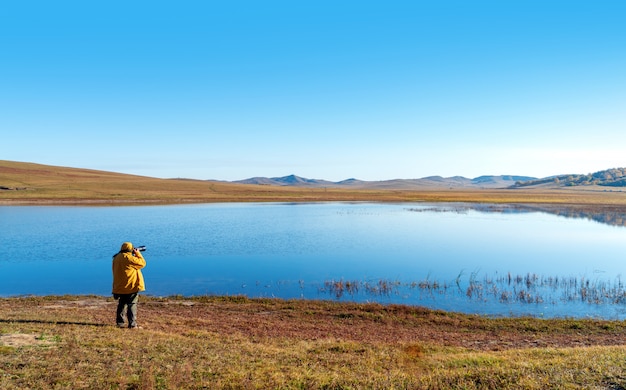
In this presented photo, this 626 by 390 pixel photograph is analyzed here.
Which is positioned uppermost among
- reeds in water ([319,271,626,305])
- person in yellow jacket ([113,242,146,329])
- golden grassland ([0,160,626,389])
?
person in yellow jacket ([113,242,146,329])

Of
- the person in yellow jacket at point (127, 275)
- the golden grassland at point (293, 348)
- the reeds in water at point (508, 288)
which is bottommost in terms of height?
the reeds in water at point (508, 288)

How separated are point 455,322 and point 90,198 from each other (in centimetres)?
9041

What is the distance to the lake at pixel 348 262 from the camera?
20.5 metres

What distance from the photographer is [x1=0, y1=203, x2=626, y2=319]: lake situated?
A: 20531 millimetres

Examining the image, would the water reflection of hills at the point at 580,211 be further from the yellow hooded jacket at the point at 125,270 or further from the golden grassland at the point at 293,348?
the yellow hooded jacket at the point at 125,270

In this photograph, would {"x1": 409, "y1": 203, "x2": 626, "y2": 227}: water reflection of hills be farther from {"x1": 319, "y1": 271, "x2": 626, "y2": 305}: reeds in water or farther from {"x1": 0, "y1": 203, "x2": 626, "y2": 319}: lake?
{"x1": 319, "y1": 271, "x2": 626, "y2": 305}: reeds in water

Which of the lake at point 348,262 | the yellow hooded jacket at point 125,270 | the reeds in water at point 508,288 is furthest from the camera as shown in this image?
the lake at point 348,262

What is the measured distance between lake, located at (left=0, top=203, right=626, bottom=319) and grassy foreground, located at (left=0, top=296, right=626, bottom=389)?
3.99 metres

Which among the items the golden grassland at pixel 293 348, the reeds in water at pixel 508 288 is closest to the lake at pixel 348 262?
the reeds in water at pixel 508 288

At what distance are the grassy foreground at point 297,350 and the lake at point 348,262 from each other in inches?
157

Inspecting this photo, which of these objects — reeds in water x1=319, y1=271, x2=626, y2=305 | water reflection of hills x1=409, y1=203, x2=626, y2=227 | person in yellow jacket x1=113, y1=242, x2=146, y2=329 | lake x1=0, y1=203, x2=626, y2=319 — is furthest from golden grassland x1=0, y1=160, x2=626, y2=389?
water reflection of hills x1=409, y1=203, x2=626, y2=227

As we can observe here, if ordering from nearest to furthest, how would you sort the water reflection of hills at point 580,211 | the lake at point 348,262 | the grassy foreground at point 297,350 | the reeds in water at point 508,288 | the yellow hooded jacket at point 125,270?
the grassy foreground at point 297,350 → the yellow hooded jacket at point 125,270 → the reeds in water at point 508,288 → the lake at point 348,262 → the water reflection of hills at point 580,211

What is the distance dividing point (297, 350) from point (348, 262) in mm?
18652

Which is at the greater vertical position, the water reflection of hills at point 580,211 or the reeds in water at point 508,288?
the water reflection of hills at point 580,211
